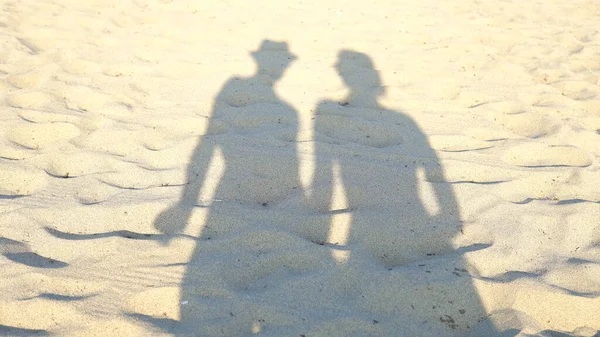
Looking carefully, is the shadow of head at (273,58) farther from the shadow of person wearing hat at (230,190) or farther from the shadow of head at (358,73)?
the shadow of head at (358,73)

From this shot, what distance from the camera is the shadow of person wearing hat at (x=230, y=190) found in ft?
6.95

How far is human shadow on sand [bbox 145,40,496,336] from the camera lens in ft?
6.93

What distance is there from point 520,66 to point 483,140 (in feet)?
5.91

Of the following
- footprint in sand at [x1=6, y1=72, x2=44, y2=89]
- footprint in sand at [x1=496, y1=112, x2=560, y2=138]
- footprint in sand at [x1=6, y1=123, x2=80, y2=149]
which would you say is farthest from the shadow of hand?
footprint in sand at [x1=496, y1=112, x2=560, y2=138]

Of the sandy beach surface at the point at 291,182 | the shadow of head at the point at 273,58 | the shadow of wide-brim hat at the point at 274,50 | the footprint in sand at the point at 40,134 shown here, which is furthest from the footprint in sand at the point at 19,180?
the shadow of wide-brim hat at the point at 274,50

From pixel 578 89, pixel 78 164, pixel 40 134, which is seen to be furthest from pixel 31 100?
pixel 578 89

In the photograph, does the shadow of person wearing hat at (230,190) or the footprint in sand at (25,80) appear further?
the footprint in sand at (25,80)

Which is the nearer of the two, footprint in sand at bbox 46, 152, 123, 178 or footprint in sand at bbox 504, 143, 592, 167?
footprint in sand at bbox 46, 152, 123, 178

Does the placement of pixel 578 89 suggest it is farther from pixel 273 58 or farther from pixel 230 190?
pixel 230 190

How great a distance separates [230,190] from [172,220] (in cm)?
43

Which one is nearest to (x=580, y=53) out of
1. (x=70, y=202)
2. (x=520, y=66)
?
(x=520, y=66)

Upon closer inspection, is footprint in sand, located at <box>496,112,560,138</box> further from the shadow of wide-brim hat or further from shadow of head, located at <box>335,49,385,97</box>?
the shadow of wide-brim hat

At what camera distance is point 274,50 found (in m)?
5.08

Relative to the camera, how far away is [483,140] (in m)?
3.66
